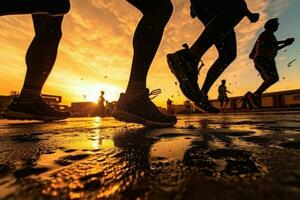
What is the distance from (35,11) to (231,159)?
136cm

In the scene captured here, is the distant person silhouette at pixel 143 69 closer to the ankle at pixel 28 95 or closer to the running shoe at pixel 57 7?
the running shoe at pixel 57 7

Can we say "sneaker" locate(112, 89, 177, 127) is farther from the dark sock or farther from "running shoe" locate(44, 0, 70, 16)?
"running shoe" locate(44, 0, 70, 16)

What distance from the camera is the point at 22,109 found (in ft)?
8.94

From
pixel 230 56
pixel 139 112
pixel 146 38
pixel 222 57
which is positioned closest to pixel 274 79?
pixel 230 56

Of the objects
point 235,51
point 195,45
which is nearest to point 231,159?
point 195,45

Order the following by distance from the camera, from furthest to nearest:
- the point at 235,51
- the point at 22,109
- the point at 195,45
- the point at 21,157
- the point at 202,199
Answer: the point at 235,51
the point at 195,45
the point at 22,109
the point at 21,157
the point at 202,199

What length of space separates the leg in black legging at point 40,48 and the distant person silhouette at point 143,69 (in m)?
1.22

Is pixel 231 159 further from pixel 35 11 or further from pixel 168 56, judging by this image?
pixel 168 56

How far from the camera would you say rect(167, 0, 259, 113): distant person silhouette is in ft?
8.83

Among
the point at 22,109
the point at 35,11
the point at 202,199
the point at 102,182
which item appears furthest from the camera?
the point at 22,109

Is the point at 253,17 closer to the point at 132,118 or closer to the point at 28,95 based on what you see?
the point at 132,118

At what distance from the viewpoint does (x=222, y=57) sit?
4.00 m

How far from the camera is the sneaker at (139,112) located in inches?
77.8

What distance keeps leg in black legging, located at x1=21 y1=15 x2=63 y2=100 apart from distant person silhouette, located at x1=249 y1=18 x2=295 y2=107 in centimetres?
480
